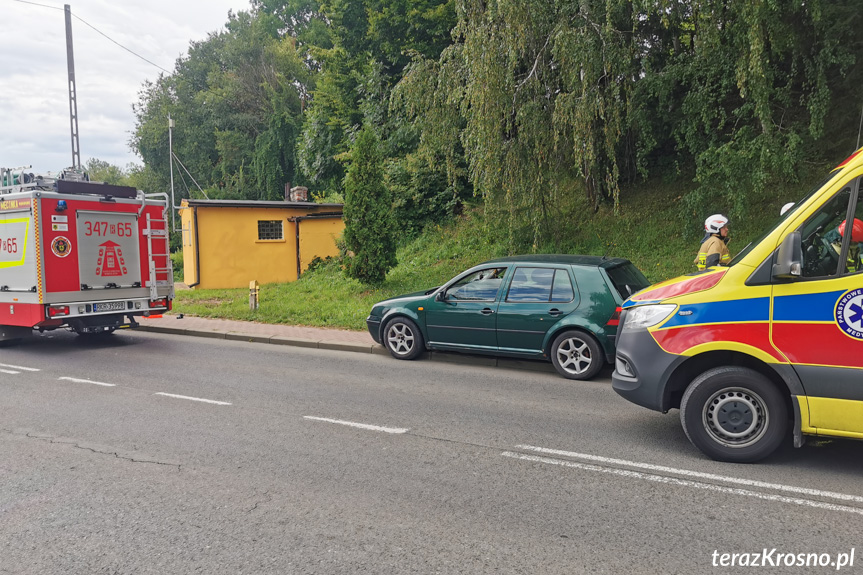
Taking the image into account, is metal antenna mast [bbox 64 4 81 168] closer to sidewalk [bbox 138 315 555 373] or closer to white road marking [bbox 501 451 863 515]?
sidewalk [bbox 138 315 555 373]

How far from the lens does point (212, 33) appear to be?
2344 inches

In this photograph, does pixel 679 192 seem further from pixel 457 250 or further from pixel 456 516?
pixel 456 516

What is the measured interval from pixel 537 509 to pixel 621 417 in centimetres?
253

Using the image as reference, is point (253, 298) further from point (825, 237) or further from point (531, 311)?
point (825, 237)

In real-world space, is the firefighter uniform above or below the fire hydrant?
above

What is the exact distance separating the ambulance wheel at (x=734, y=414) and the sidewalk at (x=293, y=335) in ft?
12.8

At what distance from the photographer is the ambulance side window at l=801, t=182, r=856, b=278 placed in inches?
177

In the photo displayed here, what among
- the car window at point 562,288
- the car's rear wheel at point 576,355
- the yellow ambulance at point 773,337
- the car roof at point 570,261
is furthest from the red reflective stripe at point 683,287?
the car roof at point 570,261

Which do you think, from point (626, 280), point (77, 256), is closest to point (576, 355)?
point (626, 280)

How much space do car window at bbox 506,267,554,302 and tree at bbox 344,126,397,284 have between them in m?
8.35

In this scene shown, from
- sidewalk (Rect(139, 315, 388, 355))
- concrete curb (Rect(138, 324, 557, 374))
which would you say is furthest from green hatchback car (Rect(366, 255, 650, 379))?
sidewalk (Rect(139, 315, 388, 355))

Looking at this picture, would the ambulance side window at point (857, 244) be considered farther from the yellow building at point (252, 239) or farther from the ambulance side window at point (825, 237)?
the yellow building at point (252, 239)

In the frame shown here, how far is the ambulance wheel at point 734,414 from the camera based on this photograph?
4.64m

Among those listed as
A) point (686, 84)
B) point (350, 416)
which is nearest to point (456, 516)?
point (350, 416)
